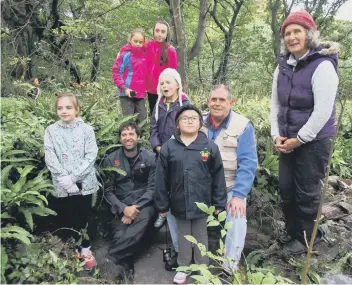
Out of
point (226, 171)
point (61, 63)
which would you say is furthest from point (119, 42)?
point (226, 171)

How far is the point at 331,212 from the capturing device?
5.44 metres

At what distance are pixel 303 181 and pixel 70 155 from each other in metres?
2.66

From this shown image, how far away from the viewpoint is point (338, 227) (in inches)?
201

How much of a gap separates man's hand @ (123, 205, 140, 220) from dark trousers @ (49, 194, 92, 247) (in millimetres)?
453

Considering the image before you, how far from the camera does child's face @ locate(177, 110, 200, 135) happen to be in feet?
12.7

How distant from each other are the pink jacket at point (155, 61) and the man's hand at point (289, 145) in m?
2.67

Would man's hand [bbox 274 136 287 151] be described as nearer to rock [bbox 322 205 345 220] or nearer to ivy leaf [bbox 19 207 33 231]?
rock [bbox 322 205 345 220]

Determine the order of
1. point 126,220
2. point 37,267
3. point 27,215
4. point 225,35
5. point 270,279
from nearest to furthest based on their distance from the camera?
point 270,279 → point 37,267 → point 27,215 → point 126,220 → point 225,35

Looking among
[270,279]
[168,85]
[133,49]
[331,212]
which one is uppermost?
[133,49]

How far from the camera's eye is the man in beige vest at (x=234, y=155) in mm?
3939

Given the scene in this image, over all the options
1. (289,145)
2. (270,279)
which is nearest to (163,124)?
(289,145)

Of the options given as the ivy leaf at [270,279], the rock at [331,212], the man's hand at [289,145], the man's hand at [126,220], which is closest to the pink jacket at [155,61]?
the man's hand at [126,220]

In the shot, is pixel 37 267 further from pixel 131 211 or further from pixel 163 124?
pixel 163 124

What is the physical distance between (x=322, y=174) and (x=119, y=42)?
1164 cm
